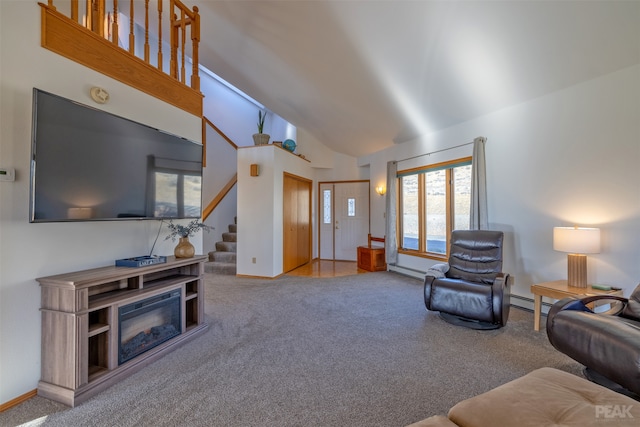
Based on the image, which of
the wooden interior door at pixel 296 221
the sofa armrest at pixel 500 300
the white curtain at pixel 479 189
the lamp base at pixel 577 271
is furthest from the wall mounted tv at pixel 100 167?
the lamp base at pixel 577 271

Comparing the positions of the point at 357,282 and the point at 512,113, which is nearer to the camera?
the point at 512,113

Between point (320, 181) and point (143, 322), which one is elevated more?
point (320, 181)

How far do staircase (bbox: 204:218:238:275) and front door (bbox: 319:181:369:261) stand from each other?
2.15 meters

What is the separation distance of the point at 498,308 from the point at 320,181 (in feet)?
16.6

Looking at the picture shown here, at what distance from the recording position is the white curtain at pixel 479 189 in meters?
3.85

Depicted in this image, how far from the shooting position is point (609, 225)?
9.27ft

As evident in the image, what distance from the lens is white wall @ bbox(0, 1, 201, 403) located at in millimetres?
1755

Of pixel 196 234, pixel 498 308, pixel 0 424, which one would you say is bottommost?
pixel 0 424

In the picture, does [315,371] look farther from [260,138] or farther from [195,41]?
[260,138]

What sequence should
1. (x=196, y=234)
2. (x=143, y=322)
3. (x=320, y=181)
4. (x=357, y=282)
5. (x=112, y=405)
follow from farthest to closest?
(x=320, y=181) < (x=357, y=282) < (x=196, y=234) < (x=143, y=322) < (x=112, y=405)

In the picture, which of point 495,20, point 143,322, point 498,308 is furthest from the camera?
point 498,308

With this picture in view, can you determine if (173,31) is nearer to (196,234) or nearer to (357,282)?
(196,234)

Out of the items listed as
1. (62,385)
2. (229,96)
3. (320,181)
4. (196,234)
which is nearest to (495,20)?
(196,234)

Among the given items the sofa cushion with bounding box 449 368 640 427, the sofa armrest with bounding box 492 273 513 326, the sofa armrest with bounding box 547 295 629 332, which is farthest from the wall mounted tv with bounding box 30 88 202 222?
the sofa armrest with bounding box 547 295 629 332
